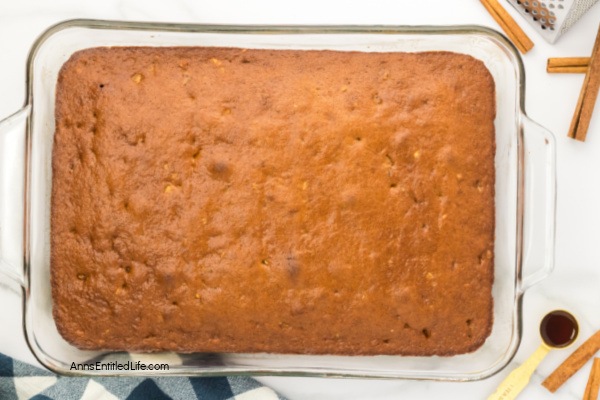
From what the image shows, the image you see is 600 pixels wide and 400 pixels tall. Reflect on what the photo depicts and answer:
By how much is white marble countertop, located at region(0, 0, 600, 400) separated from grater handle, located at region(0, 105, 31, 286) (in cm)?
19

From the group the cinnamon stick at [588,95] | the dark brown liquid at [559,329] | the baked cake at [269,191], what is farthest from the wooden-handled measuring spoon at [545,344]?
the cinnamon stick at [588,95]

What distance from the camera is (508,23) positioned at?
2.01 metres

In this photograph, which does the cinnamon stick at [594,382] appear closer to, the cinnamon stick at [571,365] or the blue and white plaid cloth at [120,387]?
the cinnamon stick at [571,365]

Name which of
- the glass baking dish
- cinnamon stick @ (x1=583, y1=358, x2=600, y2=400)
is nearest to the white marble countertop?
cinnamon stick @ (x1=583, y1=358, x2=600, y2=400)

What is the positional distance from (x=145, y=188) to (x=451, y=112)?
0.79 meters

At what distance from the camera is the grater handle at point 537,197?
184 centimetres

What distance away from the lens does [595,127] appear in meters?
2.04

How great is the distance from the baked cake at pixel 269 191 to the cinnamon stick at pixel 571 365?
456mm

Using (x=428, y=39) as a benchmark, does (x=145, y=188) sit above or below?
below

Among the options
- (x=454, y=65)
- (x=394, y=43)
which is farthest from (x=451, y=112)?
(x=394, y=43)

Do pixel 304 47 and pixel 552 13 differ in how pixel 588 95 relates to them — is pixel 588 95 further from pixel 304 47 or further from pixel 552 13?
pixel 304 47

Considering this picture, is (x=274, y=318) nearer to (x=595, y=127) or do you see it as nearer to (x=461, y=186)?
(x=461, y=186)

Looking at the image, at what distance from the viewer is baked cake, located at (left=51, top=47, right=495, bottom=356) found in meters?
1.76

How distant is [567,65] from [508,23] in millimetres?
209
